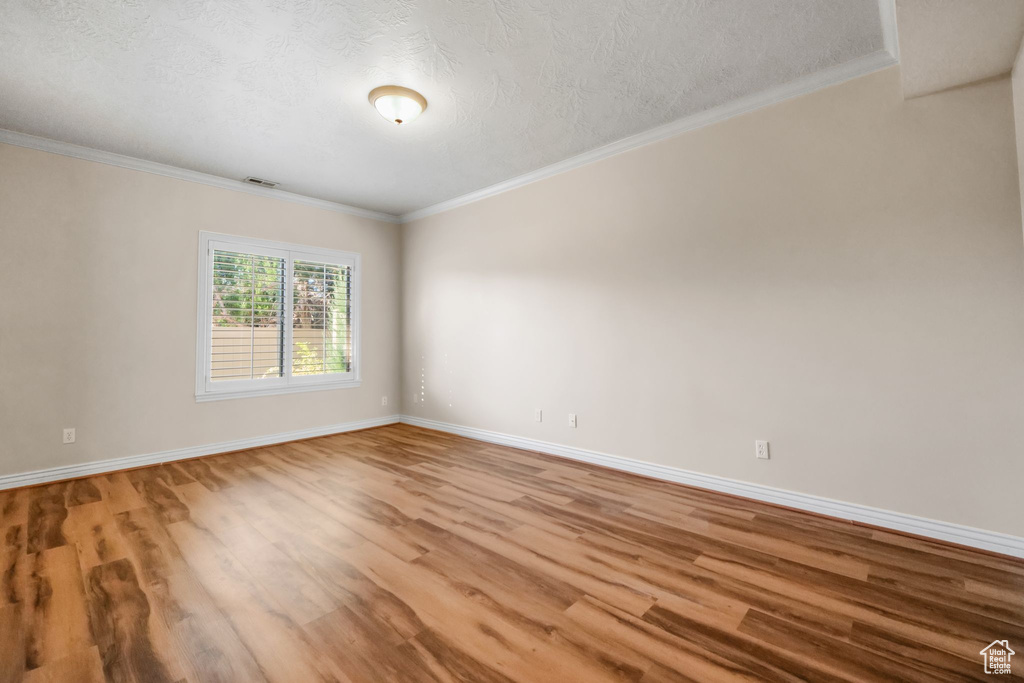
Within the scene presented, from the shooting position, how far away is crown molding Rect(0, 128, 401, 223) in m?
3.45

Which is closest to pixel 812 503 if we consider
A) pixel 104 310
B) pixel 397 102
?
pixel 397 102

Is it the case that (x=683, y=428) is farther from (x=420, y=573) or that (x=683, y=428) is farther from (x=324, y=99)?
(x=324, y=99)

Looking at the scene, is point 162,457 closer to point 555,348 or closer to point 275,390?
point 275,390

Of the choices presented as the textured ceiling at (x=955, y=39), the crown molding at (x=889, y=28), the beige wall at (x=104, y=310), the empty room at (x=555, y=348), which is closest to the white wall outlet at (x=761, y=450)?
the empty room at (x=555, y=348)

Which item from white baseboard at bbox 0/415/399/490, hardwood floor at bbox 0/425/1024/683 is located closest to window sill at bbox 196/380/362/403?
white baseboard at bbox 0/415/399/490

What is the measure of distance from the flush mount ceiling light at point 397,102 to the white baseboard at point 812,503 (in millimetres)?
3033

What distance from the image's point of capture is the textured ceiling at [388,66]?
2189 mm

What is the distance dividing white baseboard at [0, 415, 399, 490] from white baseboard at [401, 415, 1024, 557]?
253 centimetres

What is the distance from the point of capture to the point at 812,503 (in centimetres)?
273

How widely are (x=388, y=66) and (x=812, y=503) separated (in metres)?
3.77

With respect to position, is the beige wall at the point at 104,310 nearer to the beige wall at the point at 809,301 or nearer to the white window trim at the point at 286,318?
the white window trim at the point at 286,318

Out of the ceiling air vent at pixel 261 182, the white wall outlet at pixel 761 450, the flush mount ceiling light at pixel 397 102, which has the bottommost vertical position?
the white wall outlet at pixel 761 450

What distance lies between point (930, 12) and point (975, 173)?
36.4 inches

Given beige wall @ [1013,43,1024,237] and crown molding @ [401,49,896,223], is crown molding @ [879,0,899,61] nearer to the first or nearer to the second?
crown molding @ [401,49,896,223]
